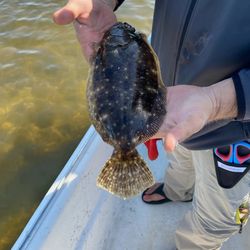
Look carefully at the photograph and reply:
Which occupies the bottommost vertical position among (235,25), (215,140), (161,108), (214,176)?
(214,176)

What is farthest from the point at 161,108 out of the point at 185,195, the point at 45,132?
the point at 45,132

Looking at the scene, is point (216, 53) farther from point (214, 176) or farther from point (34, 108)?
point (34, 108)

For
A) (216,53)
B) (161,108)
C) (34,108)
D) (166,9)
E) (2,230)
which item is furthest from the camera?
(34,108)

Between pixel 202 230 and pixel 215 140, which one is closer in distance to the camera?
pixel 215 140

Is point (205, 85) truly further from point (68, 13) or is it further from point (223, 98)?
point (68, 13)

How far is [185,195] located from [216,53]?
6.44 feet

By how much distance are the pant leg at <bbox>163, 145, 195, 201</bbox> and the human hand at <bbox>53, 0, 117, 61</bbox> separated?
3.57 ft

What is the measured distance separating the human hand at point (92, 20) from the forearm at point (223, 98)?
0.81 m

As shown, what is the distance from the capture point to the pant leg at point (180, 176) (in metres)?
3.05

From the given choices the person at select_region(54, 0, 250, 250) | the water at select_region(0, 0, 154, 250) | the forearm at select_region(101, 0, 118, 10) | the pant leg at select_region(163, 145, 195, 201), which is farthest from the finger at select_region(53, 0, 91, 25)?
the water at select_region(0, 0, 154, 250)

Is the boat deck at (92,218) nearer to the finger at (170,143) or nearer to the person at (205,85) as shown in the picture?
the person at (205,85)

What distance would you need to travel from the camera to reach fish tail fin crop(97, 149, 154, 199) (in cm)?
198

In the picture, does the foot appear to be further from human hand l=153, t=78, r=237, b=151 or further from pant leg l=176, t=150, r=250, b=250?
human hand l=153, t=78, r=237, b=151

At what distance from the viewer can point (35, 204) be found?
4.39 metres
